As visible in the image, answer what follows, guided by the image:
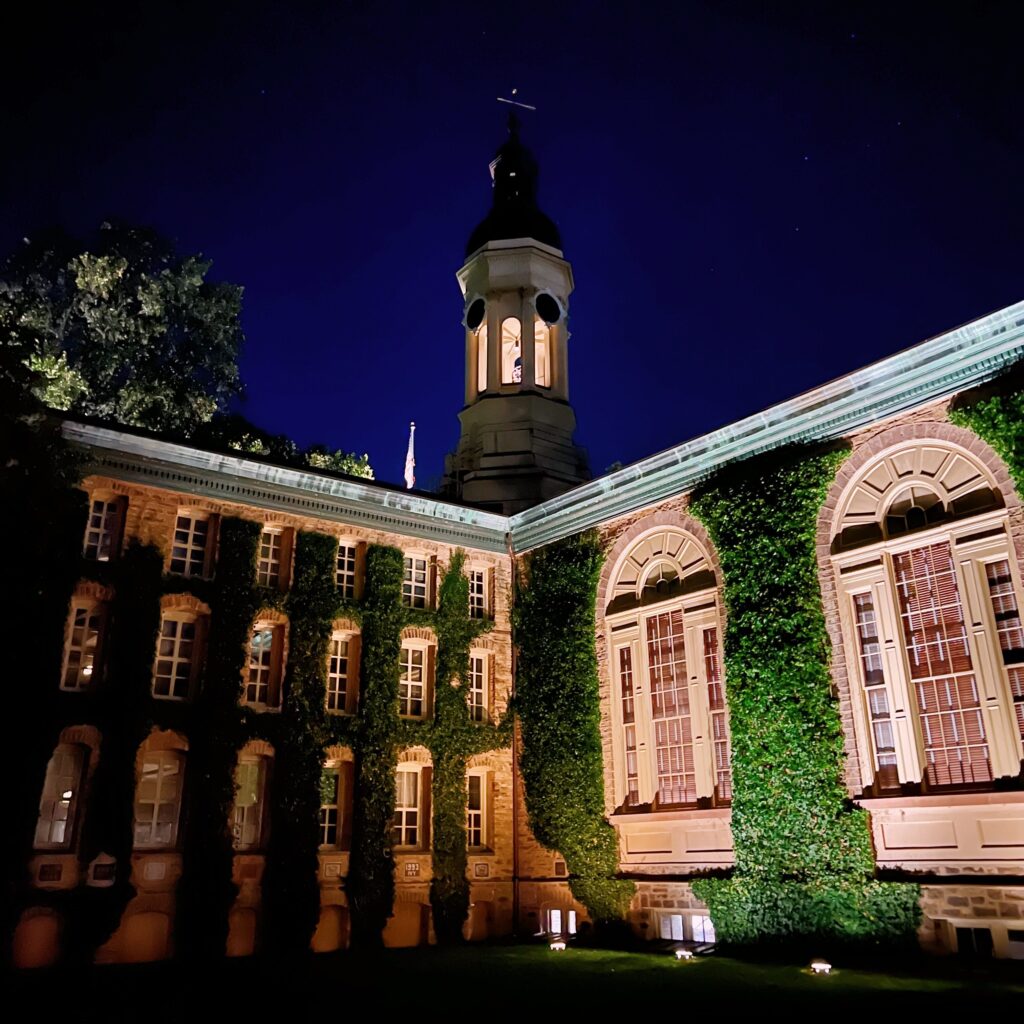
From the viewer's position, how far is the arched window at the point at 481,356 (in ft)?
104

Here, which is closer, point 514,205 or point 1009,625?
point 1009,625

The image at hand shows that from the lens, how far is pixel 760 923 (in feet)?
54.9

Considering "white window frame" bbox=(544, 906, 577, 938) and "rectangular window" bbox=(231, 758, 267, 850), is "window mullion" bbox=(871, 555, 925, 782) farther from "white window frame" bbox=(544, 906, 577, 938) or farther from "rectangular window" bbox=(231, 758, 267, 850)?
"rectangular window" bbox=(231, 758, 267, 850)

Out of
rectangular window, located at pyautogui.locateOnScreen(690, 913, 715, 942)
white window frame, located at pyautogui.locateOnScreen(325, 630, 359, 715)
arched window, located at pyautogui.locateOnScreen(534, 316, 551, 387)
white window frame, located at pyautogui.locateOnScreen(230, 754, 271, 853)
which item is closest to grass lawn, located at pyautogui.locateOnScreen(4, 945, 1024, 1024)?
rectangular window, located at pyautogui.locateOnScreen(690, 913, 715, 942)

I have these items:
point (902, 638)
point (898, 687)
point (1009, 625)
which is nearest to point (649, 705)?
point (898, 687)

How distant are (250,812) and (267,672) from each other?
3.00 m

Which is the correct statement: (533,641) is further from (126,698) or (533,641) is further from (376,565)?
(126,698)

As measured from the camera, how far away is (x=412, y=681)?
22656 mm

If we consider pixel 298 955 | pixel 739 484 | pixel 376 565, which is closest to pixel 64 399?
pixel 376 565

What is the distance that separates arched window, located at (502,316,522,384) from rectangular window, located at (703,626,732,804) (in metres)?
14.1

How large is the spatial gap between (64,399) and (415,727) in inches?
620

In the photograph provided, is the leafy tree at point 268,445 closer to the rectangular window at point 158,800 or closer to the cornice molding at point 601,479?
the cornice molding at point 601,479

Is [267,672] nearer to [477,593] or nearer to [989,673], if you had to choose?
[477,593]

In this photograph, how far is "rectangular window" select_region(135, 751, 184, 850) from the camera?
18.2 meters
